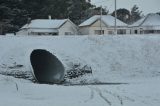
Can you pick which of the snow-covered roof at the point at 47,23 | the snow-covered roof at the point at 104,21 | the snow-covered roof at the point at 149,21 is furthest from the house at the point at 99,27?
the snow-covered roof at the point at 47,23

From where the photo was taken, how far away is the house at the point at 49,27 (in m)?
73.4

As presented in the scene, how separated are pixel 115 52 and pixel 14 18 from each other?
3358cm

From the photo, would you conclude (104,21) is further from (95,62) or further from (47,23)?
(95,62)

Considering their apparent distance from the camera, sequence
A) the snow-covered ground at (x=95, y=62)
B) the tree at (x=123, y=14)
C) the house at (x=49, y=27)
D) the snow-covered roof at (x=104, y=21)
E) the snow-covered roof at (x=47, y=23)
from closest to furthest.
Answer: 1. the snow-covered ground at (x=95, y=62)
2. the house at (x=49, y=27)
3. the snow-covered roof at (x=47, y=23)
4. the snow-covered roof at (x=104, y=21)
5. the tree at (x=123, y=14)

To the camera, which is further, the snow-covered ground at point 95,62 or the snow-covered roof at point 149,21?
the snow-covered roof at point 149,21

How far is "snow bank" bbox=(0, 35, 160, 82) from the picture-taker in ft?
108

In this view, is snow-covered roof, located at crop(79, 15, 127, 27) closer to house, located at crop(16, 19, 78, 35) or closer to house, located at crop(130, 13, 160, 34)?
house, located at crop(16, 19, 78, 35)

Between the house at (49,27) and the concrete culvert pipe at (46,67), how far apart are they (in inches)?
1361

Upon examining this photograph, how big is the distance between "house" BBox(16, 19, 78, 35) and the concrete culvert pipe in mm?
34567

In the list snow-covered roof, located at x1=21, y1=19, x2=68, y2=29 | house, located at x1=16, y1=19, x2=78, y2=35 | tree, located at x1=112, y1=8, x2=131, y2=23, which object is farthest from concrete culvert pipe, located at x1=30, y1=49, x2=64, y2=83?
tree, located at x1=112, y1=8, x2=131, y2=23

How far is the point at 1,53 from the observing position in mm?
34312

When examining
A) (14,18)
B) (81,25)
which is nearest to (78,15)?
(81,25)

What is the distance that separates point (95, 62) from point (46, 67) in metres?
3.80

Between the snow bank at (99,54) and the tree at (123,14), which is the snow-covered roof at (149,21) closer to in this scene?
the tree at (123,14)
